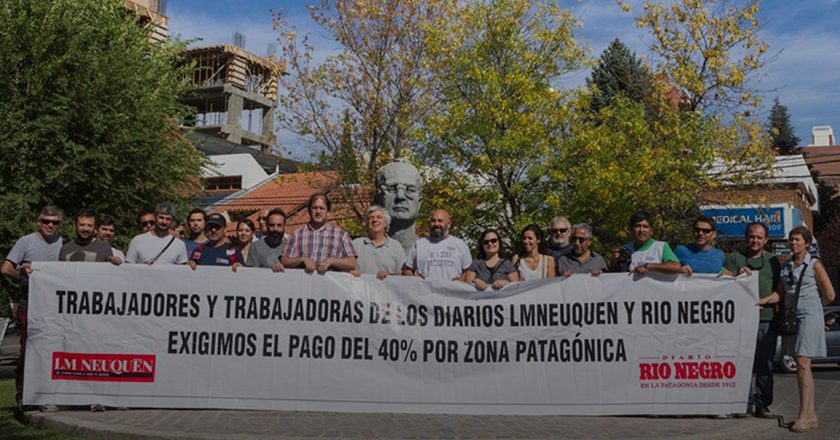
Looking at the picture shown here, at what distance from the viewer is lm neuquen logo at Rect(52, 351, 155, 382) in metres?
7.24

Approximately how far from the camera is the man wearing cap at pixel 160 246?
26.4 ft

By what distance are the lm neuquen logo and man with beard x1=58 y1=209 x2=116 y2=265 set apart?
867 millimetres

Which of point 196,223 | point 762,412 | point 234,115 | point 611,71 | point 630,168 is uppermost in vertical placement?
point 234,115

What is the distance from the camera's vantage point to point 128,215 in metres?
21.8

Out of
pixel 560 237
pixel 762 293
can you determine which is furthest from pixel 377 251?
pixel 762 293

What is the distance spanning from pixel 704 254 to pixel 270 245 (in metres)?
4.23

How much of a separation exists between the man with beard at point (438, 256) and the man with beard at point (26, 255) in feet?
10.9

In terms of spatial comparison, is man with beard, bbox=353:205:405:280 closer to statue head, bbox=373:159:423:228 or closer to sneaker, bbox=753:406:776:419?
statue head, bbox=373:159:423:228

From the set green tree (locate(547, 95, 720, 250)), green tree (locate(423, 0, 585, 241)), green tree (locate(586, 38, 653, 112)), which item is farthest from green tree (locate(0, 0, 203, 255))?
green tree (locate(586, 38, 653, 112))

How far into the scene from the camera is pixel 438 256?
780cm

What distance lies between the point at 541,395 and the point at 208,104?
7444 cm

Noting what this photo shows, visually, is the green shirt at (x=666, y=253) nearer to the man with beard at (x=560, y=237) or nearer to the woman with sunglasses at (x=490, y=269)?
the man with beard at (x=560, y=237)

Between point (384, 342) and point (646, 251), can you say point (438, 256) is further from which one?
point (646, 251)

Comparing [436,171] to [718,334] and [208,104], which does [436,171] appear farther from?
[208,104]
